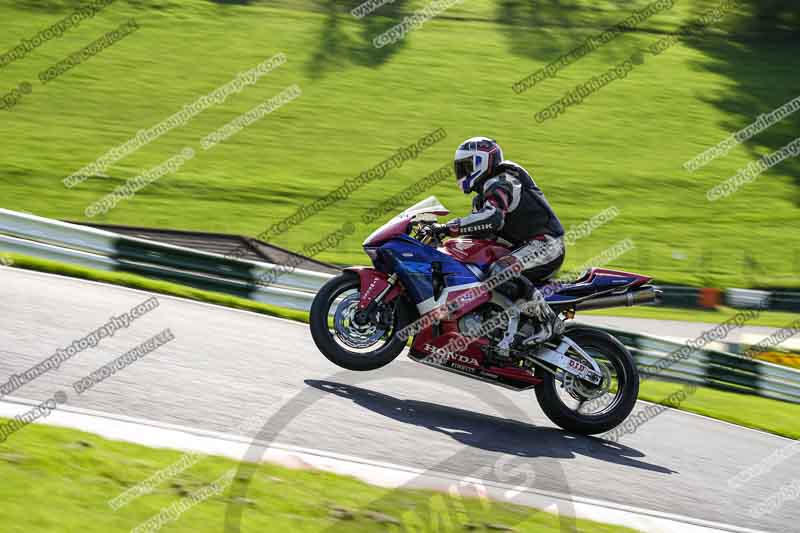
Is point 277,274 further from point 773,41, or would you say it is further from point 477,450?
point 773,41

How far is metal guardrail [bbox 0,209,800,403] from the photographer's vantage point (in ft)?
34.6

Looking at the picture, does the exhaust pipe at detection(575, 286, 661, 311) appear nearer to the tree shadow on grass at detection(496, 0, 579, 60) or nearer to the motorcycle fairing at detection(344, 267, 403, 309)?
the motorcycle fairing at detection(344, 267, 403, 309)

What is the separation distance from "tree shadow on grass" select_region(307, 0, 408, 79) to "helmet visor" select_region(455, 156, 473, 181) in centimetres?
1898

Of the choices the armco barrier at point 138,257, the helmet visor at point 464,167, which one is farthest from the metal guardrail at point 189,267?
the helmet visor at point 464,167

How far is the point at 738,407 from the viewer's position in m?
10.3

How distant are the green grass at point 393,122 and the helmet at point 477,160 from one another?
11091mm

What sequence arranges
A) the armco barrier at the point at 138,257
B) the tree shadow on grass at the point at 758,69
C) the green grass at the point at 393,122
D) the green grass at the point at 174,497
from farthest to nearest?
the tree shadow on grass at the point at 758,69
the green grass at the point at 393,122
the armco barrier at the point at 138,257
the green grass at the point at 174,497

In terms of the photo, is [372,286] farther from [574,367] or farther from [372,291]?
[574,367]

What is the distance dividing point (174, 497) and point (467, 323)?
132 inches

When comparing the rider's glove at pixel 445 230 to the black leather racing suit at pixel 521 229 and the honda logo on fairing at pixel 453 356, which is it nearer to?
the black leather racing suit at pixel 521 229

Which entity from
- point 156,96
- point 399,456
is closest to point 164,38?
point 156,96

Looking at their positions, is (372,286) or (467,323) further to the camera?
(467,323)

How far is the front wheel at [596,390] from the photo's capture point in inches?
297

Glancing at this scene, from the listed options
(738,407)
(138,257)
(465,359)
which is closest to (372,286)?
(465,359)
